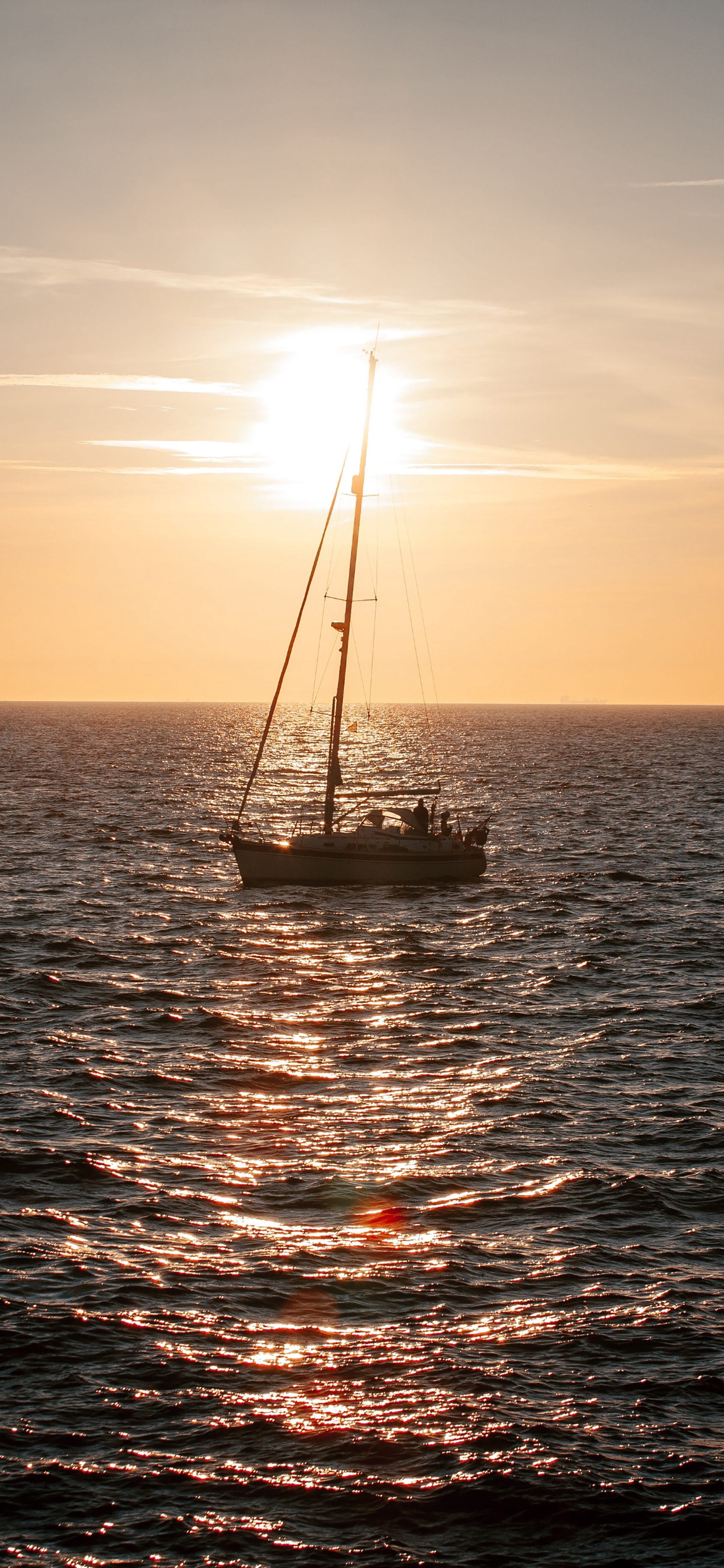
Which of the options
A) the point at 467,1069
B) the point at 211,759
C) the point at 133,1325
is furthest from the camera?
the point at 211,759

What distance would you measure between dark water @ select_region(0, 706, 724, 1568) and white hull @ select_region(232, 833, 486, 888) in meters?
10.3

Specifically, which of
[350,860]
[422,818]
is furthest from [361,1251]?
[422,818]

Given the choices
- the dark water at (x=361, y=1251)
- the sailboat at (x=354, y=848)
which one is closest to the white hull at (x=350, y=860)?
the sailboat at (x=354, y=848)

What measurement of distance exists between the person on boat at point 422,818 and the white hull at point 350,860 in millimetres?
758

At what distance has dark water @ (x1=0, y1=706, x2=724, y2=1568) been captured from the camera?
11.8 meters

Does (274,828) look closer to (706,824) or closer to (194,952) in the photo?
(706,824)

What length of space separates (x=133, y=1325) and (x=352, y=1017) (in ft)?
48.9

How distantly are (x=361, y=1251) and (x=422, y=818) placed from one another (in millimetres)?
34425

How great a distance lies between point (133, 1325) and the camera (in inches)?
583

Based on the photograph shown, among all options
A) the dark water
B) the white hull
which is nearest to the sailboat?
the white hull

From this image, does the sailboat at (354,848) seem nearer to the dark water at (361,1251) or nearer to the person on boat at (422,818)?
the person on boat at (422,818)

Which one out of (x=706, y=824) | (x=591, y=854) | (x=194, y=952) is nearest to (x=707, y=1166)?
(x=194, y=952)

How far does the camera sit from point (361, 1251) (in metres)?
16.8

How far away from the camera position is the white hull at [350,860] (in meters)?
48.8
